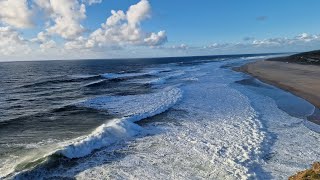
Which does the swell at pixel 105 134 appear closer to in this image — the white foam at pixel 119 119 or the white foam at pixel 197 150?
the white foam at pixel 119 119

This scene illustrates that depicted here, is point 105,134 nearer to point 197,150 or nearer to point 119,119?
point 119,119

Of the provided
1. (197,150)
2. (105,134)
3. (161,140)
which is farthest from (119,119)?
(197,150)

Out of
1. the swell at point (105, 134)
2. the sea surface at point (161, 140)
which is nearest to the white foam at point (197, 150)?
the sea surface at point (161, 140)

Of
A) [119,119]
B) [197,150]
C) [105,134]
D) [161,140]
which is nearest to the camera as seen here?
[197,150]

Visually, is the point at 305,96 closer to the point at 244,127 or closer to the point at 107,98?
the point at 244,127

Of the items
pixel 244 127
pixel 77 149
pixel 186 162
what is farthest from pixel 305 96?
pixel 77 149

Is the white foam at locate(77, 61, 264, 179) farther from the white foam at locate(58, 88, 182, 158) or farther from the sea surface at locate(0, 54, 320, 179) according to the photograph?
the white foam at locate(58, 88, 182, 158)

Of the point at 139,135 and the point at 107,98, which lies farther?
the point at 107,98

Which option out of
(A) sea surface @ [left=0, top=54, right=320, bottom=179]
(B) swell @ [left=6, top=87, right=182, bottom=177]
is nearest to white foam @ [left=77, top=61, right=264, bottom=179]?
(A) sea surface @ [left=0, top=54, right=320, bottom=179]
